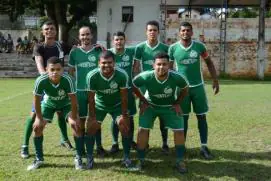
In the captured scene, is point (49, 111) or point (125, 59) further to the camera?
point (125, 59)

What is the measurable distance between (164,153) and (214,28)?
66.9ft

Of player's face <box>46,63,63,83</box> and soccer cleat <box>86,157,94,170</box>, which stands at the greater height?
player's face <box>46,63,63,83</box>

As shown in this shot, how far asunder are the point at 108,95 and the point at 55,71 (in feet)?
2.66

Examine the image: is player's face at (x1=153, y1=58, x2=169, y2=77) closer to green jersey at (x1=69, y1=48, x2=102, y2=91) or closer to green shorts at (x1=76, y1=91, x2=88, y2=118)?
green jersey at (x1=69, y1=48, x2=102, y2=91)

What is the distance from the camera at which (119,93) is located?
21.1 ft

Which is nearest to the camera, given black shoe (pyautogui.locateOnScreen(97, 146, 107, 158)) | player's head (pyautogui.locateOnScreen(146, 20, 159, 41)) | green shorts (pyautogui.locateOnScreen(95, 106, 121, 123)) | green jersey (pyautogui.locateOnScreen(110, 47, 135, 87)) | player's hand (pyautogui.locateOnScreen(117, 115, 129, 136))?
player's hand (pyautogui.locateOnScreen(117, 115, 129, 136))

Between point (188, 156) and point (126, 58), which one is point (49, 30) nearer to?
point (126, 58)

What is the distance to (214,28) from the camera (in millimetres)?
26609

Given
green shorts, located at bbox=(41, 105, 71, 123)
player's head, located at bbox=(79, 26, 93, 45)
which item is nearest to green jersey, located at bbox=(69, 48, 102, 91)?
player's head, located at bbox=(79, 26, 93, 45)

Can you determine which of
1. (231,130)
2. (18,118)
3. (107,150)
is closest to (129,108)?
(107,150)

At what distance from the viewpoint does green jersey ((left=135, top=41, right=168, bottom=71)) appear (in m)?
Result: 7.05

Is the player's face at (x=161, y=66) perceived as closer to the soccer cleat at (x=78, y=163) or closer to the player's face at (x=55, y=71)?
the player's face at (x=55, y=71)

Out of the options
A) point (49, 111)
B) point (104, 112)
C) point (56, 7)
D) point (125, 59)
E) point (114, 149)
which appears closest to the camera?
point (104, 112)

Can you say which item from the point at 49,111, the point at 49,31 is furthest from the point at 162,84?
the point at 49,31
